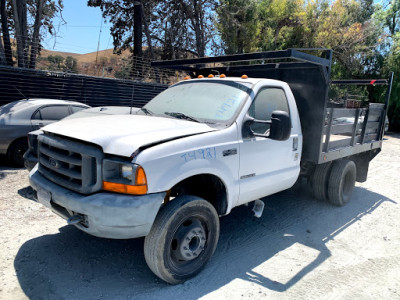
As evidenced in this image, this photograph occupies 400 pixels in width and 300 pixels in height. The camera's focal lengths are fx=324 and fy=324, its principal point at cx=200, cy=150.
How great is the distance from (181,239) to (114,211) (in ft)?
2.56

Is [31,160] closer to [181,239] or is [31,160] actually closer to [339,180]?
[181,239]

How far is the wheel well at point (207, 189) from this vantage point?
3473 millimetres

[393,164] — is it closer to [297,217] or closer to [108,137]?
[297,217]

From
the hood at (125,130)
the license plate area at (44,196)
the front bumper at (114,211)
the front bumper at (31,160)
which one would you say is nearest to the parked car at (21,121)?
the front bumper at (31,160)

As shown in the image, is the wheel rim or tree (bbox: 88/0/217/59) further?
tree (bbox: 88/0/217/59)

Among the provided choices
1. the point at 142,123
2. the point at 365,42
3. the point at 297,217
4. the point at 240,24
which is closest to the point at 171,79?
the point at 240,24

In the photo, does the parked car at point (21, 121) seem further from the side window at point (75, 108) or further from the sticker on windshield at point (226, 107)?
the sticker on windshield at point (226, 107)

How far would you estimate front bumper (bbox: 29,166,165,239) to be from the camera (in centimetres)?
266

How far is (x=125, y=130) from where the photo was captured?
9.87 feet

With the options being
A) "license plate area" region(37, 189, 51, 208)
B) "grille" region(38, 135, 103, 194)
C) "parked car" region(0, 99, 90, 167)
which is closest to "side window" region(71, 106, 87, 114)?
"parked car" region(0, 99, 90, 167)

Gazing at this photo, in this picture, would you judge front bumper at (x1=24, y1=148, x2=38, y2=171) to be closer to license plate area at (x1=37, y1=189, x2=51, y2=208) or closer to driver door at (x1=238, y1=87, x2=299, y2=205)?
license plate area at (x1=37, y1=189, x2=51, y2=208)

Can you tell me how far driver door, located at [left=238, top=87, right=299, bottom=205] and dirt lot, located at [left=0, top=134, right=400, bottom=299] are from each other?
72 cm

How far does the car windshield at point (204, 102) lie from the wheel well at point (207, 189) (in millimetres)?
643

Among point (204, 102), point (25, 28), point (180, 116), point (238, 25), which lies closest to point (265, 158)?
point (204, 102)
